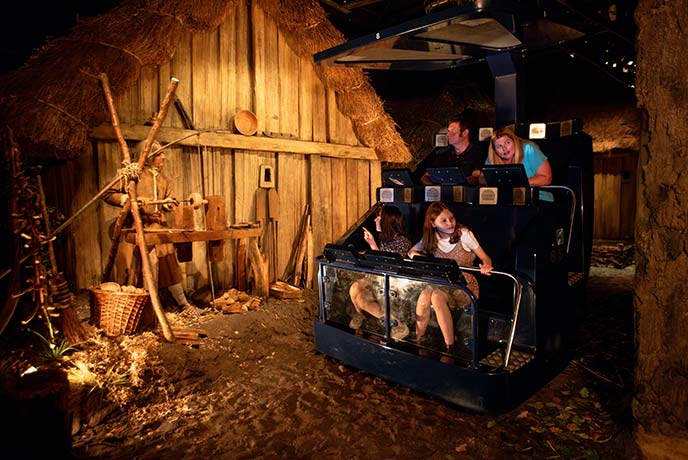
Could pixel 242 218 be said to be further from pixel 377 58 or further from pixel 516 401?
pixel 516 401

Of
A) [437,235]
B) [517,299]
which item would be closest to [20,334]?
[437,235]

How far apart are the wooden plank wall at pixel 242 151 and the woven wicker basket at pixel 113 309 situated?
55.2 inches

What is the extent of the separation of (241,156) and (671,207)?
620 centimetres

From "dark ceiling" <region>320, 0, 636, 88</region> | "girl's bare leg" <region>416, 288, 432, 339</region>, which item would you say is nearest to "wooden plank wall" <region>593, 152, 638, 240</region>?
"dark ceiling" <region>320, 0, 636, 88</region>

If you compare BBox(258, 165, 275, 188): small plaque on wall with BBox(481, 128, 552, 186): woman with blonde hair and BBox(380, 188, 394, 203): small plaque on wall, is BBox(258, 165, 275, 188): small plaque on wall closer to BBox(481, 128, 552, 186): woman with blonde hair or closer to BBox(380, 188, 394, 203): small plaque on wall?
BBox(380, 188, 394, 203): small plaque on wall

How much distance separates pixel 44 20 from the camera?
27.1 feet

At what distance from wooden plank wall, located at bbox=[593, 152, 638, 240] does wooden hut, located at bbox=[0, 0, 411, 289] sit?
7888 mm

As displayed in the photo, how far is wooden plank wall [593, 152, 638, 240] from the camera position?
13219 mm

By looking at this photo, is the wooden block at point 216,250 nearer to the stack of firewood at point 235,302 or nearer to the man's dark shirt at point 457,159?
the stack of firewood at point 235,302

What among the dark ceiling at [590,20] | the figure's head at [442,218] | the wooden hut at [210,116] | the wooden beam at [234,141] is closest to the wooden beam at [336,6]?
the dark ceiling at [590,20]

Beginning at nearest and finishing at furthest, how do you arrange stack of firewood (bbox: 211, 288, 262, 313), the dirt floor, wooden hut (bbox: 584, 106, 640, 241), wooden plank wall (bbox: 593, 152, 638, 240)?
the dirt floor, stack of firewood (bbox: 211, 288, 262, 313), wooden hut (bbox: 584, 106, 640, 241), wooden plank wall (bbox: 593, 152, 638, 240)

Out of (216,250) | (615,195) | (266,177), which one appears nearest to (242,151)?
(266,177)

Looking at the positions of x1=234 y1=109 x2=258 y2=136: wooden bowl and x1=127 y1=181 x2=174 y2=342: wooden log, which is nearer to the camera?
x1=127 y1=181 x2=174 y2=342: wooden log

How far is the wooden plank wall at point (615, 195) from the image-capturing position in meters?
13.2
